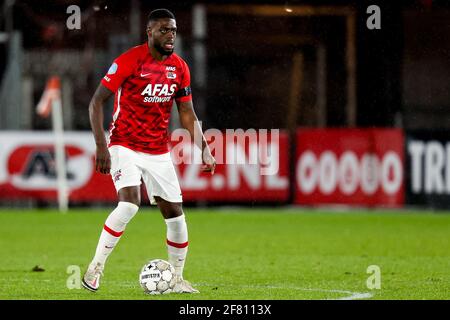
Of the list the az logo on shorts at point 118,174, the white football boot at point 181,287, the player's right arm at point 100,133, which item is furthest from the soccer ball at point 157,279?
the player's right arm at point 100,133

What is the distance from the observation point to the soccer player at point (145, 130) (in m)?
10.1

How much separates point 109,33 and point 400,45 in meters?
6.24

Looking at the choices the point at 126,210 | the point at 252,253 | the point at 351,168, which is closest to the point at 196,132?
the point at 126,210

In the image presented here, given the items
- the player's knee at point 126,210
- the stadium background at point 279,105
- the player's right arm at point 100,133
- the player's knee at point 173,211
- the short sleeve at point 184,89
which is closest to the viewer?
the player's right arm at point 100,133

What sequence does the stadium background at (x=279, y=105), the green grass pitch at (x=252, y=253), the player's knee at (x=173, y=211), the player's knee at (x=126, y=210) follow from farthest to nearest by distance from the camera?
the stadium background at (x=279, y=105) < the green grass pitch at (x=252, y=253) < the player's knee at (x=173, y=211) < the player's knee at (x=126, y=210)

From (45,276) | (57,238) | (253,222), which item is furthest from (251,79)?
(45,276)

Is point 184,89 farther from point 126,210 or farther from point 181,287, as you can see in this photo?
point 181,287

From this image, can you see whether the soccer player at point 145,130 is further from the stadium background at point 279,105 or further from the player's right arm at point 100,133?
the stadium background at point 279,105

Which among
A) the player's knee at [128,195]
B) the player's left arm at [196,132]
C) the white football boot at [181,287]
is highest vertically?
the player's left arm at [196,132]

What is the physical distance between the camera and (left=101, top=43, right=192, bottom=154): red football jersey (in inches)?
404

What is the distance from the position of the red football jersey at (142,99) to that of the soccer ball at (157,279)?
1.03 m

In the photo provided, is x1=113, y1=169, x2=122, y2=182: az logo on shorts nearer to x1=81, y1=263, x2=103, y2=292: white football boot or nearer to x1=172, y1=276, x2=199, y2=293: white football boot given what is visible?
x1=81, y1=263, x2=103, y2=292: white football boot

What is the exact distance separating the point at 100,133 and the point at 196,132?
0.97 m

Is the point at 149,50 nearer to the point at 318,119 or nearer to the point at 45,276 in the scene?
the point at 45,276
